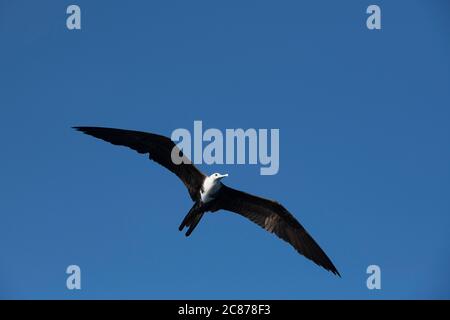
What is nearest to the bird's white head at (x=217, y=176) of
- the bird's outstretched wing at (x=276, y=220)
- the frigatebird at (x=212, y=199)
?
the frigatebird at (x=212, y=199)

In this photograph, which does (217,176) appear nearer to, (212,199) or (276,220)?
(212,199)

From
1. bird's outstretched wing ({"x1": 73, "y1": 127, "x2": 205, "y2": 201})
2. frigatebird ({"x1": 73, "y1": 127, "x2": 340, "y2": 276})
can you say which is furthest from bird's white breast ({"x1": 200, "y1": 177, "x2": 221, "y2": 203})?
bird's outstretched wing ({"x1": 73, "y1": 127, "x2": 205, "y2": 201})

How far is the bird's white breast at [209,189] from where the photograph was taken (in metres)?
12.5

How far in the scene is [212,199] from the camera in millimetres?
12625

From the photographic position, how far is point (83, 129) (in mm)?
12500

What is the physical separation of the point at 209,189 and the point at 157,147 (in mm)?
1143

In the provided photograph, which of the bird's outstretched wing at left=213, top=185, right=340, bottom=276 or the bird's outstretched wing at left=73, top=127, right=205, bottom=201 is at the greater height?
the bird's outstretched wing at left=73, top=127, right=205, bottom=201

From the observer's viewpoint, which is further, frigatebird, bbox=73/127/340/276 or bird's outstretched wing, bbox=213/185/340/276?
bird's outstretched wing, bbox=213/185/340/276

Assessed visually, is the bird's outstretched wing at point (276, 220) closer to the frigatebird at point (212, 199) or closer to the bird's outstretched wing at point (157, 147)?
the frigatebird at point (212, 199)

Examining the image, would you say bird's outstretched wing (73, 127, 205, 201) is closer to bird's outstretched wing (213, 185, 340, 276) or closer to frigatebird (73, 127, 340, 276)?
frigatebird (73, 127, 340, 276)

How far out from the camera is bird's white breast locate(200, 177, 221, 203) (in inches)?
491

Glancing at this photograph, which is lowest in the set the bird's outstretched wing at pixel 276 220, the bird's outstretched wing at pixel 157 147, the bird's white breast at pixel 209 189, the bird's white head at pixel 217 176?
the bird's outstretched wing at pixel 276 220

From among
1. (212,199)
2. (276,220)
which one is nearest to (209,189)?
(212,199)
